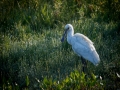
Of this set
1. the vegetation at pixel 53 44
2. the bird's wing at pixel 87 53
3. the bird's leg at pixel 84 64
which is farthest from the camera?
the bird's leg at pixel 84 64

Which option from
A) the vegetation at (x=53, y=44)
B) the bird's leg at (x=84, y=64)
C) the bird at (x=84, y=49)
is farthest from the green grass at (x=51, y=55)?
the bird at (x=84, y=49)

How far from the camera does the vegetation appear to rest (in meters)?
6.99

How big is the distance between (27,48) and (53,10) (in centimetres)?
280

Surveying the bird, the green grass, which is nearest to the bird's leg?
the bird

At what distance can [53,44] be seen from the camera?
857 centimetres

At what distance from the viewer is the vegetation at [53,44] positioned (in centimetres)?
699

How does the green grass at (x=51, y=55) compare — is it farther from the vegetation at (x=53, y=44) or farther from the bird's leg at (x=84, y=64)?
the bird's leg at (x=84, y=64)

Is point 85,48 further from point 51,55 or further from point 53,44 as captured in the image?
point 53,44

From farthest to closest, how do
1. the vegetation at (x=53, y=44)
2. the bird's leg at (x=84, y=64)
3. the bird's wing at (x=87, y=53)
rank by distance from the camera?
the bird's leg at (x=84, y=64) < the bird's wing at (x=87, y=53) < the vegetation at (x=53, y=44)

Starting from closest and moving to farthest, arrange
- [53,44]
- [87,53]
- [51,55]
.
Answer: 1. [87,53]
2. [51,55]
3. [53,44]

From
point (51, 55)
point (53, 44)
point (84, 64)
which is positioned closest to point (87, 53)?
point (84, 64)

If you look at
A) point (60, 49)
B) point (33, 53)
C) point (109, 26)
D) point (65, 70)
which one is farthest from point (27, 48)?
point (109, 26)

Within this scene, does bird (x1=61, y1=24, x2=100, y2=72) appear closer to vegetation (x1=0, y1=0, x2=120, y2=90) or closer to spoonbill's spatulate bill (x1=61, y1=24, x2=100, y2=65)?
spoonbill's spatulate bill (x1=61, y1=24, x2=100, y2=65)

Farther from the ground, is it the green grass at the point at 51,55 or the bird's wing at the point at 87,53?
the bird's wing at the point at 87,53
